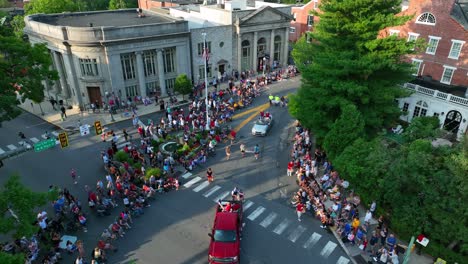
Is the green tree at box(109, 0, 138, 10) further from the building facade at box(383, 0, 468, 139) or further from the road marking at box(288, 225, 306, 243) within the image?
the road marking at box(288, 225, 306, 243)

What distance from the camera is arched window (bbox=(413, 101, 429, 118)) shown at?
3426 centimetres

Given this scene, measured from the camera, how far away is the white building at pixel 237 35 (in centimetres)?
4650

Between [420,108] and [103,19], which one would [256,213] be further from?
[103,19]

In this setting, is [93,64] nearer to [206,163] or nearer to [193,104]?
[193,104]

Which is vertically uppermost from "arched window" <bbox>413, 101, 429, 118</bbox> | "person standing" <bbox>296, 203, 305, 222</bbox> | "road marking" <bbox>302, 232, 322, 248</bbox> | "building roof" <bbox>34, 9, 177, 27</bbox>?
"building roof" <bbox>34, 9, 177, 27</bbox>

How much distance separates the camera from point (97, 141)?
32.8 meters

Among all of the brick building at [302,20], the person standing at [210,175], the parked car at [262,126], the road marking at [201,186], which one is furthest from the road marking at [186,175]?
the brick building at [302,20]

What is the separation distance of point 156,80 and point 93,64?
7630 millimetres

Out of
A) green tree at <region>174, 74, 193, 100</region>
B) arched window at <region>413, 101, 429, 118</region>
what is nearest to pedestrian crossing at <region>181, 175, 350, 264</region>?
green tree at <region>174, 74, 193, 100</region>

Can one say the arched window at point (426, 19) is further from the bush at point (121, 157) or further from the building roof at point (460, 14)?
the bush at point (121, 157)

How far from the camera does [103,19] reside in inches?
1796

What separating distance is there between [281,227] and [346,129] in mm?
8489

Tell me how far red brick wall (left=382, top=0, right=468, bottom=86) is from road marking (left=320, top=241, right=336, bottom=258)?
22.4 meters

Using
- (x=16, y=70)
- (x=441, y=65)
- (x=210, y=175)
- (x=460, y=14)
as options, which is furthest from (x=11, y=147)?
(x=460, y=14)
